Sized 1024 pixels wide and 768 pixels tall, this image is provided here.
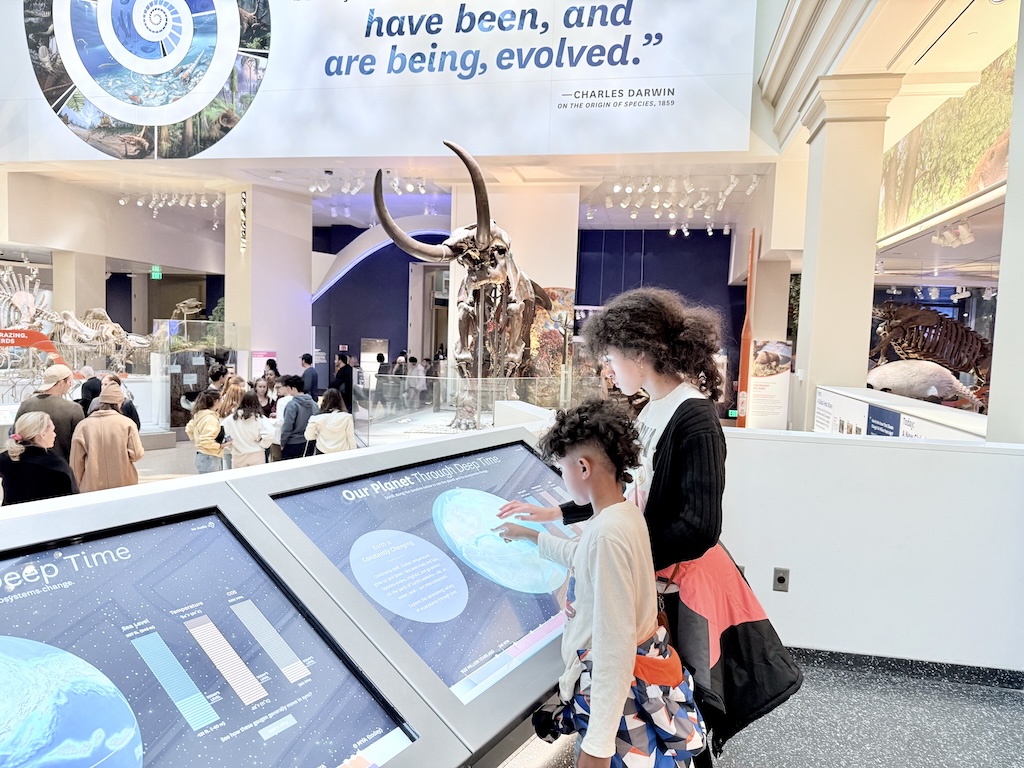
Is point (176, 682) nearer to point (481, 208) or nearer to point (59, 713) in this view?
point (59, 713)

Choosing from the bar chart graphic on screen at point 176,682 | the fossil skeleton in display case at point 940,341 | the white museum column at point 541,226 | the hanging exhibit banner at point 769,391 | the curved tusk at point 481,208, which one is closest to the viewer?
the bar chart graphic on screen at point 176,682

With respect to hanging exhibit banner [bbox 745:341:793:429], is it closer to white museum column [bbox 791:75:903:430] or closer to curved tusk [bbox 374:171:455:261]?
white museum column [bbox 791:75:903:430]

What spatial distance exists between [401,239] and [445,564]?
385 cm

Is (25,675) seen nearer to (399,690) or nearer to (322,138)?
(399,690)

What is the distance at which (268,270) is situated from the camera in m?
11.4

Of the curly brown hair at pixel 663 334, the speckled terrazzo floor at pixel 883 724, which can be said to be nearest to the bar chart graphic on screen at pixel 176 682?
the curly brown hair at pixel 663 334

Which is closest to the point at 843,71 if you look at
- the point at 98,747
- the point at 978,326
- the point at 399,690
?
the point at 399,690

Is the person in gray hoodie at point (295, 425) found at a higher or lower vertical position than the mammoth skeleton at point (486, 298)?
lower

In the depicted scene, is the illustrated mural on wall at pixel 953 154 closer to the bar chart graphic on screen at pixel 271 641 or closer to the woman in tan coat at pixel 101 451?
the bar chart graphic on screen at pixel 271 641

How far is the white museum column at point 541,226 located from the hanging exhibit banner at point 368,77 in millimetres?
1862

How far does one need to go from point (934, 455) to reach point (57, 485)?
163 inches

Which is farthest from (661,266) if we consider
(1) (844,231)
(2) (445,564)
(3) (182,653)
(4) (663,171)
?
(3) (182,653)

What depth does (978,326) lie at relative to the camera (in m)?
11.4

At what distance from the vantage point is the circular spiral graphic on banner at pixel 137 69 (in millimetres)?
8547
